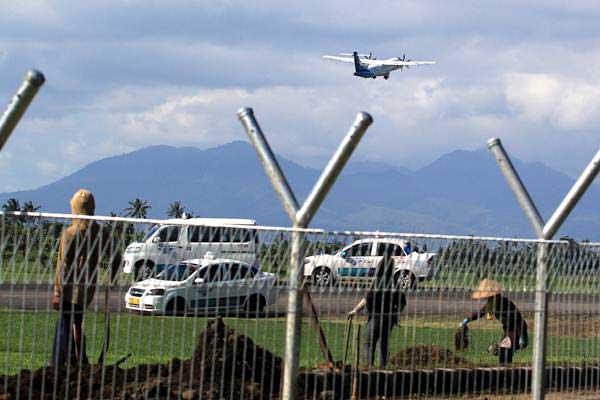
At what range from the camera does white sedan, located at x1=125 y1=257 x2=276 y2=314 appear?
25.3 ft

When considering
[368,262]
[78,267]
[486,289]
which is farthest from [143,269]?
[486,289]

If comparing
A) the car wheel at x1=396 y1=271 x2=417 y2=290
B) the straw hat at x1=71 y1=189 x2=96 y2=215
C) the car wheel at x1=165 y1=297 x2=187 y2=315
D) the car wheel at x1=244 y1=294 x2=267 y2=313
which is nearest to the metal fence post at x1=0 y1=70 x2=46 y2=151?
the car wheel at x1=165 y1=297 x2=187 y2=315

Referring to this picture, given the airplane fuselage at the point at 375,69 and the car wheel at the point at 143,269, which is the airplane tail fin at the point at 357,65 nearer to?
the airplane fuselage at the point at 375,69

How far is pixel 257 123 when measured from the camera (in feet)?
25.3

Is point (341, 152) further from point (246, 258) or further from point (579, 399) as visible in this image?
point (579, 399)

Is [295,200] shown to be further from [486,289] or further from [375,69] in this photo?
[375,69]

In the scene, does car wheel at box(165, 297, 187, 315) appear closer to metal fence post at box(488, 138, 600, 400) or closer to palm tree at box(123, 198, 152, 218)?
metal fence post at box(488, 138, 600, 400)

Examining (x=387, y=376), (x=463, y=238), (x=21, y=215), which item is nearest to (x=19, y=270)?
(x=21, y=215)

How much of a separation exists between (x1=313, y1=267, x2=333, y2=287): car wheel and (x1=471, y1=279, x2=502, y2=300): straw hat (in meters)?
1.44

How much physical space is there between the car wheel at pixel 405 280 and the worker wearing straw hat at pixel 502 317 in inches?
23.1

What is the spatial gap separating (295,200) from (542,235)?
2451 millimetres

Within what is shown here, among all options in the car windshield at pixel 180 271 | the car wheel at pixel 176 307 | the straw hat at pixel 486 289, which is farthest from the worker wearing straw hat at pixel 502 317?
the car windshield at pixel 180 271

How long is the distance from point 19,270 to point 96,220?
521 mm

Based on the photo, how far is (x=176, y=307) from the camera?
7980 millimetres
